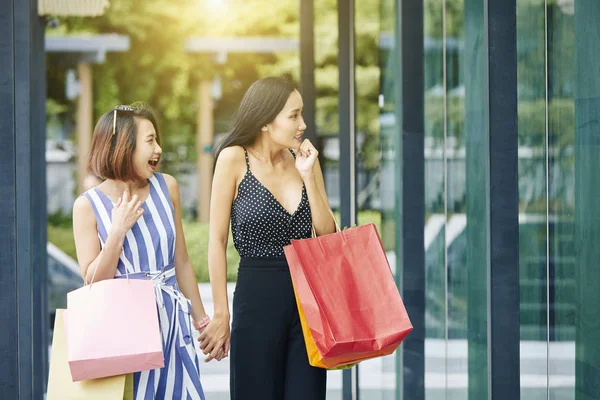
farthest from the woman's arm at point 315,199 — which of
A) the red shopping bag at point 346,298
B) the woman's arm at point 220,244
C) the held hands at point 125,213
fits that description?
the held hands at point 125,213

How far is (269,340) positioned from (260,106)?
2.78 feet

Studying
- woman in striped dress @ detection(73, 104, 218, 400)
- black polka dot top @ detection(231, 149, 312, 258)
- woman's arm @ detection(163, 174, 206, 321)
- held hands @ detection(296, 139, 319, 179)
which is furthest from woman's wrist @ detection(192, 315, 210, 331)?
held hands @ detection(296, 139, 319, 179)

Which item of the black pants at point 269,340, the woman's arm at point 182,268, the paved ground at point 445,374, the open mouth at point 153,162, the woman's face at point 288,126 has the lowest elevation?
the paved ground at point 445,374

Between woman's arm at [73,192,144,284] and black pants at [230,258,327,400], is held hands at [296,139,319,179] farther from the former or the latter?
woman's arm at [73,192,144,284]

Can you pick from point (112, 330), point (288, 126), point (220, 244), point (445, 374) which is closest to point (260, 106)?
point (288, 126)

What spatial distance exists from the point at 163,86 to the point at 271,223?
4.44 m

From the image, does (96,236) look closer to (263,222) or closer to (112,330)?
(112,330)

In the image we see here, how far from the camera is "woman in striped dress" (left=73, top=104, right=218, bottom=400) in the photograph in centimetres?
320

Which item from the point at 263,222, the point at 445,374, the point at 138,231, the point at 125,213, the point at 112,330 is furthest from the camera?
the point at 445,374

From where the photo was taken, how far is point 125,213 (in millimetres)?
3166

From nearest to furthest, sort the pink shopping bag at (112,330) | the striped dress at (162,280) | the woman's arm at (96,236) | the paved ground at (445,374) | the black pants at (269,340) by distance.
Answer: the pink shopping bag at (112,330), the woman's arm at (96,236), the striped dress at (162,280), the black pants at (269,340), the paved ground at (445,374)

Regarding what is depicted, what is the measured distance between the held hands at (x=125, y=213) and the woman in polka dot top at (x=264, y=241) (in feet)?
1.24

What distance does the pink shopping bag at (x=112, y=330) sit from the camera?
118 inches

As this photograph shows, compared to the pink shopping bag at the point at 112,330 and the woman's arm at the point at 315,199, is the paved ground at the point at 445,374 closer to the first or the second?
the woman's arm at the point at 315,199
